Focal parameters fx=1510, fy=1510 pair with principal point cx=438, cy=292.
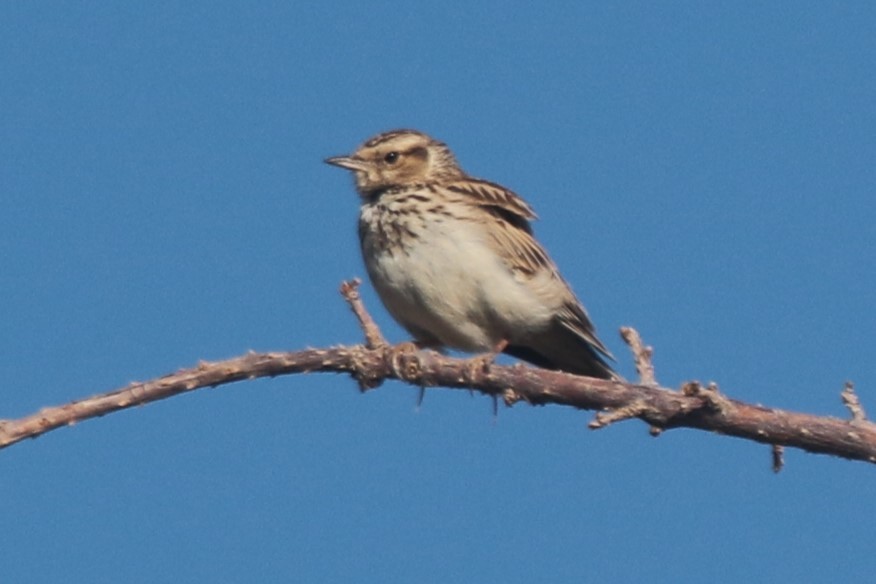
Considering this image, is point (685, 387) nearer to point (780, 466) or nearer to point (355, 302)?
point (780, 466)

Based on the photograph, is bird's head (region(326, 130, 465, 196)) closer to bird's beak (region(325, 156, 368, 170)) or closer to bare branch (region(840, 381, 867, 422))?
bird's beak (region(325, 156, 368, 170))

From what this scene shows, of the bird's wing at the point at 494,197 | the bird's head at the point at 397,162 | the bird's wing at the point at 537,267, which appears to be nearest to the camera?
the bird's wing at the point at 537,267

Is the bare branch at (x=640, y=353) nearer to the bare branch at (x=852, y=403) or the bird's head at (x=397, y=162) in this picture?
the bare branch at (x=852, y=403)

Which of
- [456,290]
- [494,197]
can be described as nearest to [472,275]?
[456,290]

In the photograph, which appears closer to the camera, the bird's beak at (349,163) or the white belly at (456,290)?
the white belly at (456,290)

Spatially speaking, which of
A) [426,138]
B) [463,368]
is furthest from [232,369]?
[426,138]

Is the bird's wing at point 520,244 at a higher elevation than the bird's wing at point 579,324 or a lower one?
higher

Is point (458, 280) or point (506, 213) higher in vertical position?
point (506, 213)

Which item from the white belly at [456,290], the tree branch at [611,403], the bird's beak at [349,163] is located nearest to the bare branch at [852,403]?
the tree branch at [611,403]
